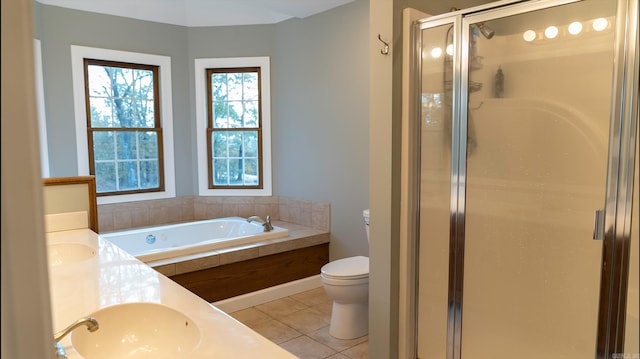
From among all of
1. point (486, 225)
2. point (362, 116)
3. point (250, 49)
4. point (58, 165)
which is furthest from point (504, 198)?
point (58, 165)

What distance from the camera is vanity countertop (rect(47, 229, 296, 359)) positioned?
113cm

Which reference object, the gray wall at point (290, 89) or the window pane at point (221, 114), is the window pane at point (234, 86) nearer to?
the window pane at point (221, 114)

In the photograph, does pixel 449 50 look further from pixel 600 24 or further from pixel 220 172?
pixel 220 172

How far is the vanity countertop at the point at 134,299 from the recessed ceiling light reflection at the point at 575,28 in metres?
1.73

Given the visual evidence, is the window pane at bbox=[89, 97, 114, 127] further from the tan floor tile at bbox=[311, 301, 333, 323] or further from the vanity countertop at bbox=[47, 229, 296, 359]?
the tan floor tile at bbox=[311, 301, 333, 323]

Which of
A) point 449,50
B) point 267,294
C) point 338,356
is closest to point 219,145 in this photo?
point 267,294

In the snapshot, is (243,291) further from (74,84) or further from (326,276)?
(74,84)

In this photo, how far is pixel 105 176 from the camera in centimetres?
429

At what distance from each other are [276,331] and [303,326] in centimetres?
21

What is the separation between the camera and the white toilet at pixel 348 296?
2859 millimetres

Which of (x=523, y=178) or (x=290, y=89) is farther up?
(x=290, y=89)

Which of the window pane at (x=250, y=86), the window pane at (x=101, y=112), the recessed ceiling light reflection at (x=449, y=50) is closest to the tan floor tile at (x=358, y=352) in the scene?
the recessed ceiling light reflection at (x=449, y=50)

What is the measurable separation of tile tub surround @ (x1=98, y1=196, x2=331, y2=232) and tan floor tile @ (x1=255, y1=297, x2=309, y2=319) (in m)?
0.82

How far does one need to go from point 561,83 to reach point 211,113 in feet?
12.0
